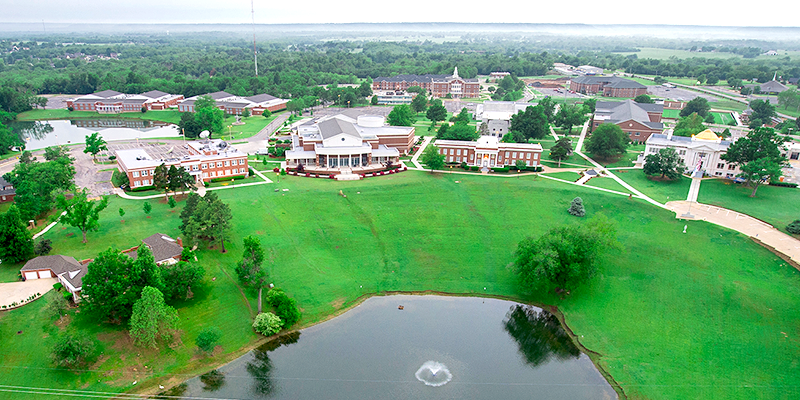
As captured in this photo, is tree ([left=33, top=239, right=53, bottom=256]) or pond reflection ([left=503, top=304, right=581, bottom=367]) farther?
tree ([left=33, top=239, right=53, bottom=256])

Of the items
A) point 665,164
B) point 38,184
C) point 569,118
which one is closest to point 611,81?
point 569,118

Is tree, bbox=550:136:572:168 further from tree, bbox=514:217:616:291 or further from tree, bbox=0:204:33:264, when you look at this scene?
tree, bbox=0:204:33:264

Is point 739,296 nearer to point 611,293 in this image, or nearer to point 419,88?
point 611,293

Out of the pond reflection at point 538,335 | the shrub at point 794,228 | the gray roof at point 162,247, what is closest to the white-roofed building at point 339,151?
the gray roof at point 162,247

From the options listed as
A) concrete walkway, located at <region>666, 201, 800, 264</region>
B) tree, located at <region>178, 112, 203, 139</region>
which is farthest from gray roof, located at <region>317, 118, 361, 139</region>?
concrete walkway, located at <region>666, 201, 800, 264</region>

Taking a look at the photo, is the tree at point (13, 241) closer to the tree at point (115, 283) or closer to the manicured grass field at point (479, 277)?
the manicured grass field at point (479, 277)

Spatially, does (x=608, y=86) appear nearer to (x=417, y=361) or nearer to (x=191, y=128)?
(x=191, y=128)
